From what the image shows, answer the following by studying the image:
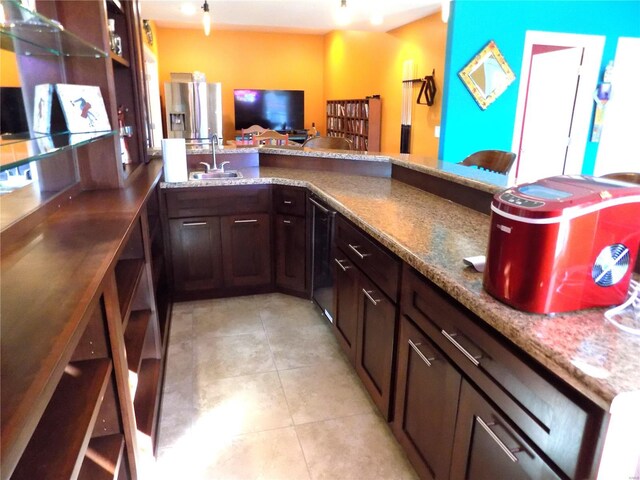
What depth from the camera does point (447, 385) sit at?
1.36m

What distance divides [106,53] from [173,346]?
61.4 inches

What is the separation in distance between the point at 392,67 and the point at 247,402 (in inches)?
219

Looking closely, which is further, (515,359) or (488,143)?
(488,143)

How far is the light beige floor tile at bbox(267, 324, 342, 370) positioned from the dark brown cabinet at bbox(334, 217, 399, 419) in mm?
166

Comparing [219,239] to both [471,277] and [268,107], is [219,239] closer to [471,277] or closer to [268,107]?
[471,277]

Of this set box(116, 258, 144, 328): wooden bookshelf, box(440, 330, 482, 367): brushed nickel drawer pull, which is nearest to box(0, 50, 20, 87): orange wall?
box(116, 258, 144, 328): wooden bookshelf

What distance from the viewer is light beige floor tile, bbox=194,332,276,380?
7.80ft

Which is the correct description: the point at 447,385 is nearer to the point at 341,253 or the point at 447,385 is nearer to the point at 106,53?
the point at 341,253

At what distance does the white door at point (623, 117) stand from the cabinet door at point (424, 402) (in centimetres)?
466

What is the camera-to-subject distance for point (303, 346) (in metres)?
2.63

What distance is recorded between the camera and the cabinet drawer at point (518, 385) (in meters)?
0.87

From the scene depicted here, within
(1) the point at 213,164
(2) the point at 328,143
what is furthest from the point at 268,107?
(1) the point at 213,164

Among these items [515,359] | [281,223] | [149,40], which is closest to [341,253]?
[281,223]

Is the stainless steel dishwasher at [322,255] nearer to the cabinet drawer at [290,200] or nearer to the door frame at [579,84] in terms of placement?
the cabinet drawer at [290,200]
